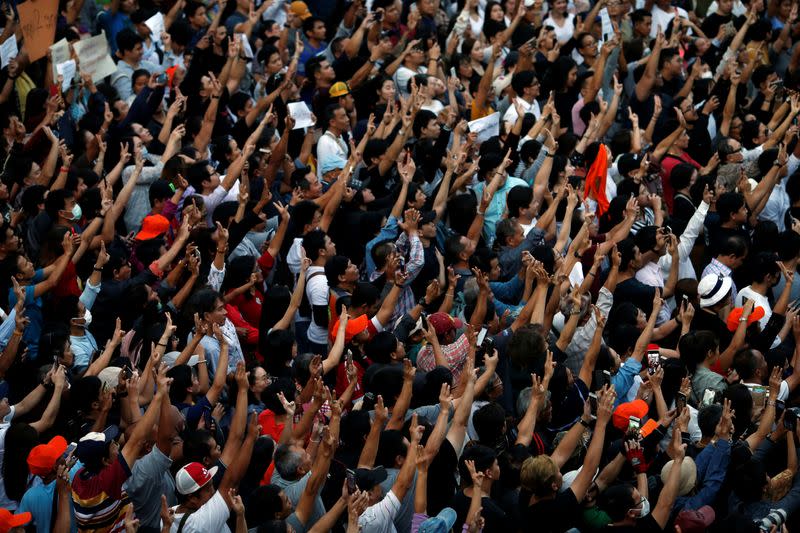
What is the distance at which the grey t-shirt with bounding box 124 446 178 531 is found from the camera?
7082 millimetres

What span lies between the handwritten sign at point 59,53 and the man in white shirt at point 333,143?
2.19m

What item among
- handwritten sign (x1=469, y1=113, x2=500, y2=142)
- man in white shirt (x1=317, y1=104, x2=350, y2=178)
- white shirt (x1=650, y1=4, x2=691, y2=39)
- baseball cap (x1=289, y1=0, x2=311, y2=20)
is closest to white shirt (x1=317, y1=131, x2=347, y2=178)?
man in white shirt (x1=317, y1=104, x2=350, y2=178)

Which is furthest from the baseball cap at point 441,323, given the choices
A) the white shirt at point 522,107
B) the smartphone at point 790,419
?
the white shirt at point 522,107

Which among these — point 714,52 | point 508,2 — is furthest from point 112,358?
point 714,52

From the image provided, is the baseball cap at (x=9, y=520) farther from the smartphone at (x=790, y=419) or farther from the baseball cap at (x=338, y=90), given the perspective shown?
the baseball cap at (x=338, y=90)

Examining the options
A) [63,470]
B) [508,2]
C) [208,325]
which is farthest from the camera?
[508,2]

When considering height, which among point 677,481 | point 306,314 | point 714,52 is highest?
point 677,481

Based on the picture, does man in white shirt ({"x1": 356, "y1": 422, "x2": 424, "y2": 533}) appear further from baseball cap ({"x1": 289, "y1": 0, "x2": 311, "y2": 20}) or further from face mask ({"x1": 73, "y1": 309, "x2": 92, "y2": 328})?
baseball cap ({"x1": 289, "y1": 0, "x2": 311, "y2": 20})

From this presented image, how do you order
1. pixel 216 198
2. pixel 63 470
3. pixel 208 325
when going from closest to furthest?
pixel 63 470 < pixel 208 325 < pixel 216 198

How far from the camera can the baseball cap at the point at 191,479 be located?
6.77 metres

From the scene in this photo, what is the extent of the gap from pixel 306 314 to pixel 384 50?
13.8ft

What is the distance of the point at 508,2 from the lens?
14672 mm

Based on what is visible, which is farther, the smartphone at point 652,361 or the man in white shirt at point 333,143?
the man in white shirt at point 333,143

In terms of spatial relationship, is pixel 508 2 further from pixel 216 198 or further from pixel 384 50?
pixel 216 198
